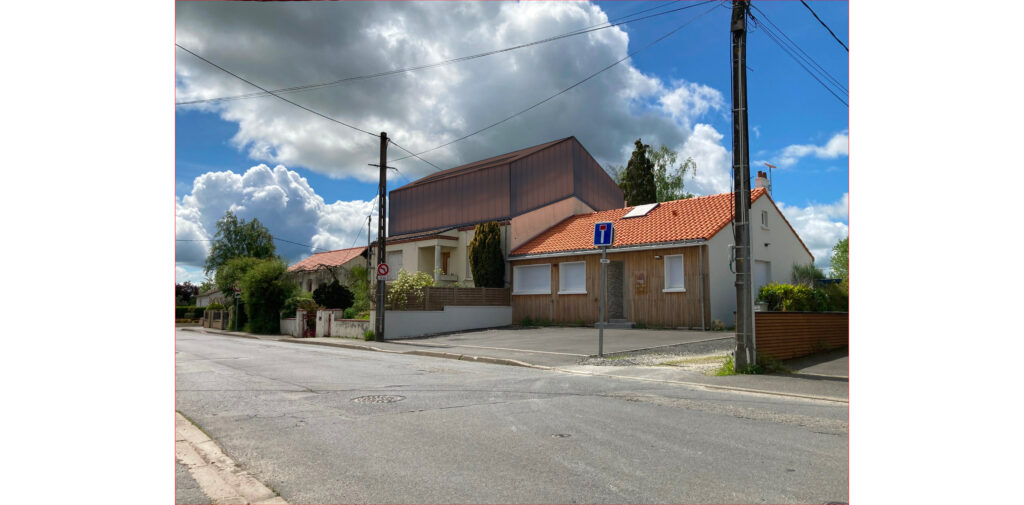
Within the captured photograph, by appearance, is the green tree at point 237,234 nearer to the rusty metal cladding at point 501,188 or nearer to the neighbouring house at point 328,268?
the rusty metal cladding at point 501,188

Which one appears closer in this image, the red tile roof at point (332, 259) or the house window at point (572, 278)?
the house window at point (572, 278)

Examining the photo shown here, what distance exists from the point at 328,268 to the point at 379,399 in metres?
33.5

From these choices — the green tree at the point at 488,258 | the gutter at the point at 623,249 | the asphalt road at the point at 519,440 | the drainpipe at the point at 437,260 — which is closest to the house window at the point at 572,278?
the gutter at the point at 623,249

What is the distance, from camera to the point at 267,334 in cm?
2955

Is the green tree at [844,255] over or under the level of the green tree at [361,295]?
over

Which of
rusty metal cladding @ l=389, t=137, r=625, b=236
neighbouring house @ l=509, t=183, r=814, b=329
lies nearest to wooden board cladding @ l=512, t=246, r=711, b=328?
neighbouring house @ l=509, t=183, r=814, b=329

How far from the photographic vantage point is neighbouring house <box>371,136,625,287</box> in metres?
30.5

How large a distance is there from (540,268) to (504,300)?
210cm

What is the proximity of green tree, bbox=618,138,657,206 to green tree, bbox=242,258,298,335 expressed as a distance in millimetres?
22754

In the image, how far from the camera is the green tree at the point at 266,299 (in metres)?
29.1

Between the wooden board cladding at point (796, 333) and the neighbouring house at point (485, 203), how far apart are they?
1580 cm
